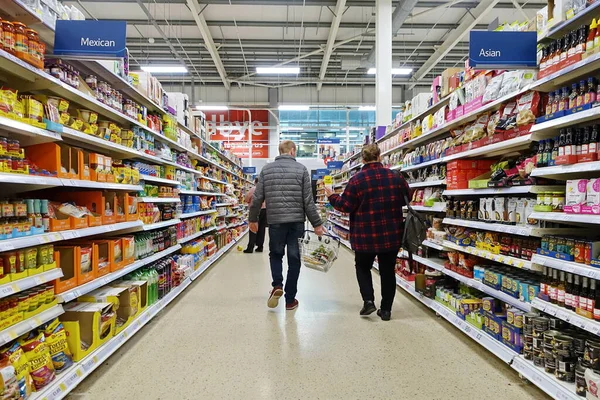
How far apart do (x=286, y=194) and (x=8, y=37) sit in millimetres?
2515

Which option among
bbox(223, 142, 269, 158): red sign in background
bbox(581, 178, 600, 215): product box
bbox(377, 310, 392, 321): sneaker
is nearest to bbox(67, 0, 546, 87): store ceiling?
bbox(223, 142, 269, 158): red sign in background

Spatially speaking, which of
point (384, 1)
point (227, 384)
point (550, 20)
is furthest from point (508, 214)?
point (384, 1)

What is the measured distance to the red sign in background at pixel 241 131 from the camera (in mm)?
19578

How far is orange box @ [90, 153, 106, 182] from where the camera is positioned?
2.85m

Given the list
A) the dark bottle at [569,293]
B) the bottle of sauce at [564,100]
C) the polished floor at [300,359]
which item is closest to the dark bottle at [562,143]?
the bottle of sauce at [564,100]

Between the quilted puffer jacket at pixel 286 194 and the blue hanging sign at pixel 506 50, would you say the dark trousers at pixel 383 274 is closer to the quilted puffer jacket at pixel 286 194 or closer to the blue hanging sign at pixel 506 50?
the quilted puffer jacket at pixel 286 194

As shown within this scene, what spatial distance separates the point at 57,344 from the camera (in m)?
2.23

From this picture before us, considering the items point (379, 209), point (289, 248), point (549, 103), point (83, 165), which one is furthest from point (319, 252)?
point (549, 103)

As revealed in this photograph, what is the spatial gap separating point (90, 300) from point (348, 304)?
2.64 metres

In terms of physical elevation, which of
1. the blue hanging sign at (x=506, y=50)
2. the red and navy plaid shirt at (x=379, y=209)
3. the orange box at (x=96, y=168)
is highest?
the blue hanging sign at (x=506, y=50)

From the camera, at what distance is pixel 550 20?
7.89 ft

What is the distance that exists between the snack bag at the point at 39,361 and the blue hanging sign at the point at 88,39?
1799 millimetres

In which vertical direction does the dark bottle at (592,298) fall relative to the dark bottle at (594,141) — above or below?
below

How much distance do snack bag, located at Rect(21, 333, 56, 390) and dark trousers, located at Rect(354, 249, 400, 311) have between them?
2612 mm
